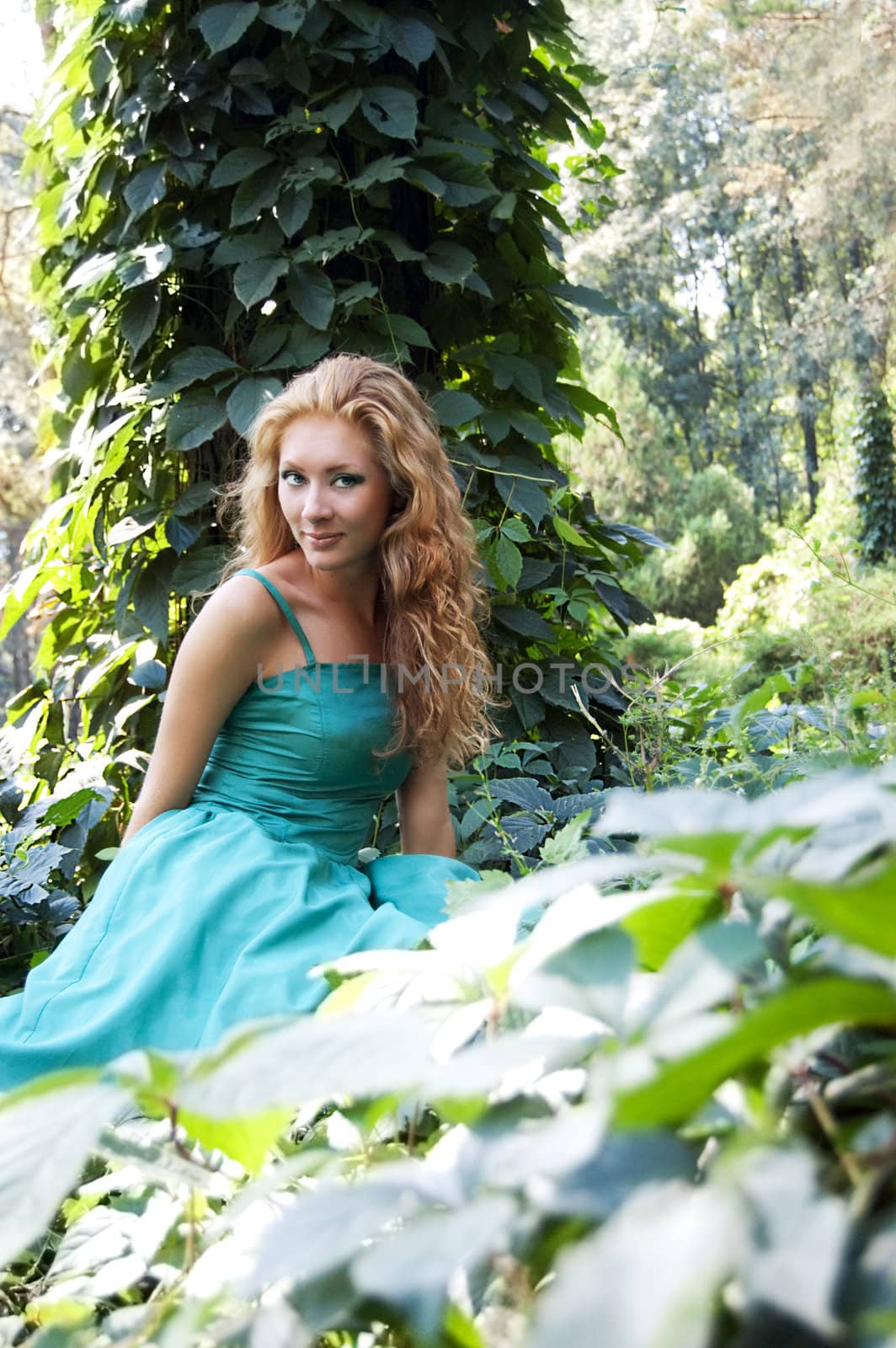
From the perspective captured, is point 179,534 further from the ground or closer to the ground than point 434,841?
further from the ground

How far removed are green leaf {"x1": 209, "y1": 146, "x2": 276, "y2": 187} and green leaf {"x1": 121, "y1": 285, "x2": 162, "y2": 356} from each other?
26 centimetres

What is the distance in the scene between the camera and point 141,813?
175 cm

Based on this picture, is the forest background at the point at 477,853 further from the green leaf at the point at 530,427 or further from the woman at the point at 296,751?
the woman at the point at 296,751

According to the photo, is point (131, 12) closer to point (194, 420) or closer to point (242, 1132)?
point (194, 420)

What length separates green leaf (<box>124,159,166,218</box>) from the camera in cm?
229

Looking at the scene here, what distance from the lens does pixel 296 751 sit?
1.76 meters

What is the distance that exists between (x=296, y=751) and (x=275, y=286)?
1.09 m

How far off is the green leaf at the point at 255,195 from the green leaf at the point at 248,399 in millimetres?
312

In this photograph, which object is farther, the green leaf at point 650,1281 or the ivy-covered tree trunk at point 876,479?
the ivy-covered tree trunk at point 876,479

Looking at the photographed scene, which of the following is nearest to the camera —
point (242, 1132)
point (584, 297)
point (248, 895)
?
point (242, 1132)

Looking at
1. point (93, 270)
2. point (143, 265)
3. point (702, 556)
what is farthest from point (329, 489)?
point (702, 556)

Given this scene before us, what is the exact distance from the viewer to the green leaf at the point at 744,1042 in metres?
0.29

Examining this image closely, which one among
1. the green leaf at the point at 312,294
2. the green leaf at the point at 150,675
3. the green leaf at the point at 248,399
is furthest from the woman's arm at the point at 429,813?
the green leaf at the point at 312,294

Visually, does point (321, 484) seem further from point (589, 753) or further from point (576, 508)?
point (576, 508)
